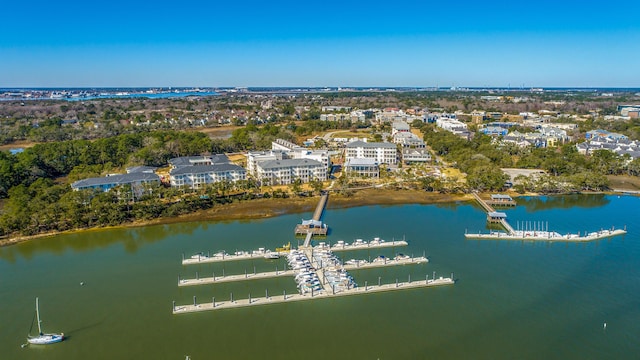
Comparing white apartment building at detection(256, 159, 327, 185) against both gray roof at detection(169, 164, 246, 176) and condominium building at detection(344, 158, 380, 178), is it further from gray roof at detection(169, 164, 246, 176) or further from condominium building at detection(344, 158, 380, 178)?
condominium building at detection(344, 158, 380, 178)

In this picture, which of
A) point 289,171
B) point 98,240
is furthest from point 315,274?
point 289,171

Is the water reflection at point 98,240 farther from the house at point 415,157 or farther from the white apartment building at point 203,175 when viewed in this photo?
the house at point 415,157

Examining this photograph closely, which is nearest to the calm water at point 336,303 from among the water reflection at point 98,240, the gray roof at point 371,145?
the water reflection at point 98,240

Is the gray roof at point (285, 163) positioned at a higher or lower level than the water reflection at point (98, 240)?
higher

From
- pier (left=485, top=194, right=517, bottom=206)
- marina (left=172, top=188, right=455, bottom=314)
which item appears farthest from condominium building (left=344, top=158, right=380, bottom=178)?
marina (left=172, top=188, right=455, bottom=314)

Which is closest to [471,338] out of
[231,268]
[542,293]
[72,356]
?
[542,293]

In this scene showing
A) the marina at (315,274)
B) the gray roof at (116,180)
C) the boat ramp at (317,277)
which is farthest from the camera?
the gray roof at (116,180)

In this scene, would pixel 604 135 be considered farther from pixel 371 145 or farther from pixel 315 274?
pixel 315 274
